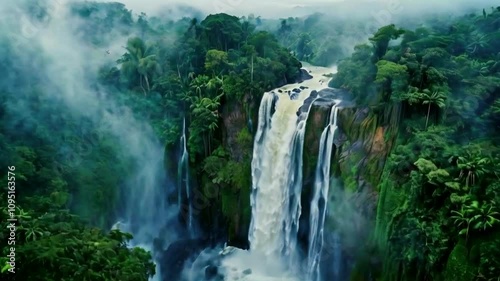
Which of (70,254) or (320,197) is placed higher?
(320,197)

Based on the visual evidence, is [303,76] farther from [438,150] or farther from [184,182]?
[438,150]

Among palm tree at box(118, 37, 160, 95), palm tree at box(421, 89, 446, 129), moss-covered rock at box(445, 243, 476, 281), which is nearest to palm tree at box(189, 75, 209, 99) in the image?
palm tree at box(118, 37, 160, 95)

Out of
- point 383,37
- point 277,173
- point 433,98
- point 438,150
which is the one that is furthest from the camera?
point 277,173

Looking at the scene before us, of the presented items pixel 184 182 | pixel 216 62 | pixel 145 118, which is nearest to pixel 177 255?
pixel 184 182

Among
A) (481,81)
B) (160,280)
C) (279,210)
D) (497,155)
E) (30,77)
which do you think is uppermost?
(30,77)

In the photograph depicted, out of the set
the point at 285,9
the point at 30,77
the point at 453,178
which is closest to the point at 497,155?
the point at 453,178

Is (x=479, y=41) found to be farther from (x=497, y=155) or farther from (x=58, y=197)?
(x=58, y=197)

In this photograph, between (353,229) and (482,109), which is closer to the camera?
(482,109)
